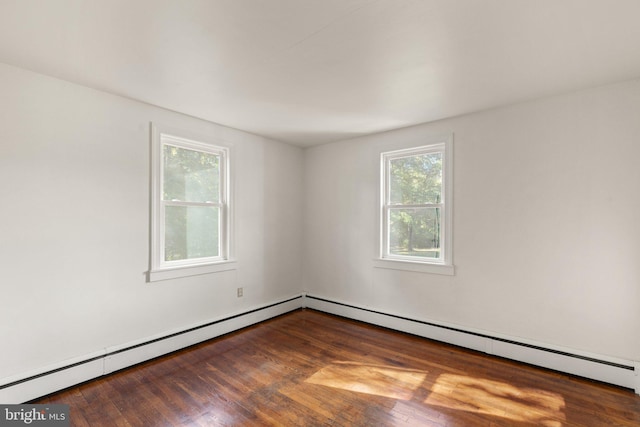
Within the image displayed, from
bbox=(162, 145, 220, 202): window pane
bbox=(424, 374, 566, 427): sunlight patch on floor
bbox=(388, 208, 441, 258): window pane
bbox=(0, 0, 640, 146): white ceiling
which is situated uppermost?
bbox=(0, 0, 640, 146): white ceiling

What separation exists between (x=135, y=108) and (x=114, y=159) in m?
0.53

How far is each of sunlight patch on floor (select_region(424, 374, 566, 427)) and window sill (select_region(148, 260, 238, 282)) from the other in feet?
8.11

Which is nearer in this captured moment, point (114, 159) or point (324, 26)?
point (324, 26)

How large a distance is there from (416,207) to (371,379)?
77.0 inches

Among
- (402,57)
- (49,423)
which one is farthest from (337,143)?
(49,423)

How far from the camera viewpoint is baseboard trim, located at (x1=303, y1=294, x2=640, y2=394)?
95.6 inches

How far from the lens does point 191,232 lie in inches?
131

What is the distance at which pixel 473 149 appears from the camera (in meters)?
3.13

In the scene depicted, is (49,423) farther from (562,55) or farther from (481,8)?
(562,55)

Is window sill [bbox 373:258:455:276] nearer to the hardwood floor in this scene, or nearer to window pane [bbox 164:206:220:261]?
the hardwood floor

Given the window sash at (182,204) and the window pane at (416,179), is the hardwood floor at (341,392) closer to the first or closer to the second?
the window sash at (182,204)

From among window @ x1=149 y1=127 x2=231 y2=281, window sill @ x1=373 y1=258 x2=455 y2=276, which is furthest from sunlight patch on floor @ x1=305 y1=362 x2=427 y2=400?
window @ x1=149 y1=127 x2=231 y2=281

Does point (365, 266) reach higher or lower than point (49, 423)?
higher

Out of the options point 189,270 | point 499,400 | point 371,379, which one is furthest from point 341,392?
point 189,270
